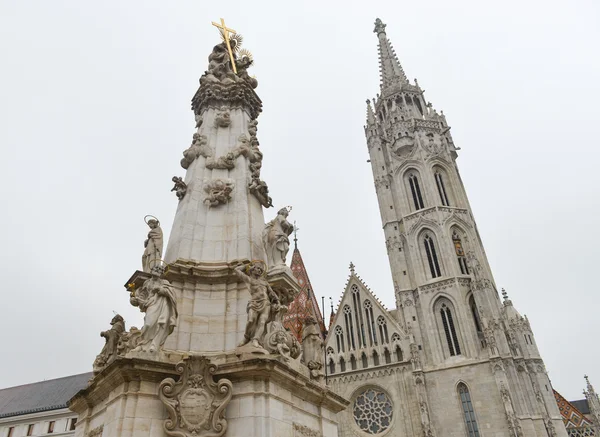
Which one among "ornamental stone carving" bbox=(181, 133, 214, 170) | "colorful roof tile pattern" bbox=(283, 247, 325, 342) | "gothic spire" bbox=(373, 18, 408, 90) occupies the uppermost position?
"gothic spire" bbox=(373, 18, 408, 90)

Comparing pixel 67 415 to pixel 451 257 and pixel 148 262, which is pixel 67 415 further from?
pixel 451 257

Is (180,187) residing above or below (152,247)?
above

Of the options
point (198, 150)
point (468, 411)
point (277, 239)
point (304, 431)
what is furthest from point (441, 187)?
point (304, 431)

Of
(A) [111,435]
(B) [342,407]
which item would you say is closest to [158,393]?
(A) [111,435]

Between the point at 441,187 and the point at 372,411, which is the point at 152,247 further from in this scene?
the point at 441,187

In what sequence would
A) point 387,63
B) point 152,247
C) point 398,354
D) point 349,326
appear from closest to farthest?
1. point 152,247
2. point 398,354
3. point 349,326
4. point 387,63

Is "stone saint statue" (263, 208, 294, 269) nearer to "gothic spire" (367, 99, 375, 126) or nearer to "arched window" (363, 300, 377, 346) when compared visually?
"arched window" (363, 300, 377, 346)

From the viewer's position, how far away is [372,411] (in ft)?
95.6

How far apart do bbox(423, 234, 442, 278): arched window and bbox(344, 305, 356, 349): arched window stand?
7.12m

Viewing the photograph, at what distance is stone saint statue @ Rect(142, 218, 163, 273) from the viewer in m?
6.87

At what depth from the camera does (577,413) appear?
36.6m

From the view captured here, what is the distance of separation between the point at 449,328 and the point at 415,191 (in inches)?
507

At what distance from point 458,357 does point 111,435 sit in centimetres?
2860

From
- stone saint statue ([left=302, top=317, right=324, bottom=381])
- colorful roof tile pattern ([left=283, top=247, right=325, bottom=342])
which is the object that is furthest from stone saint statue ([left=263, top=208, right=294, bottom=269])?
colorful roof tile pattern ([left=283, top=247, right=325, bottom=342])
